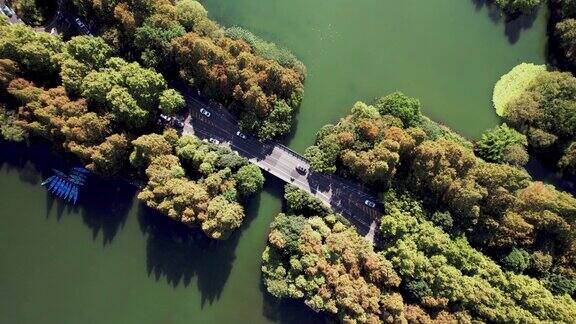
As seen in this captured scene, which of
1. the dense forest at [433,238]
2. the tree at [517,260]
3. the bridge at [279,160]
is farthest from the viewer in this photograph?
the bridge at [279,160]

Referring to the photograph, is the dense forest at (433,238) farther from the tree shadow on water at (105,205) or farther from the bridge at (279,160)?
the tree shadow on water at (105,205)

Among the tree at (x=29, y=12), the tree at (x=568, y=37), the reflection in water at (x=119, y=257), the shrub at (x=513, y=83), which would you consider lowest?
the reflection in water at (x=119, y=257)

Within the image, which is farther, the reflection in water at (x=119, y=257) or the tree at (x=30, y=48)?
the reflection in water at (x=119, y=257)

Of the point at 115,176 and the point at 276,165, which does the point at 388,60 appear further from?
the point at 115,176

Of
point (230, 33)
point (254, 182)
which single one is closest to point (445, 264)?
point (254, 182)

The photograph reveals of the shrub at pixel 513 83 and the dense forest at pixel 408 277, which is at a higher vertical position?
the shrub at pixel 513 83

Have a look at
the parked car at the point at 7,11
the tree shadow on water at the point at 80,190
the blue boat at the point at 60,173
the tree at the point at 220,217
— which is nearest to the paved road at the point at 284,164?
the tree at the point at 220,217

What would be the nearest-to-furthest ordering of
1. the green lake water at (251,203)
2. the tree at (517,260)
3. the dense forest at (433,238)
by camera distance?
the dense forest at (433,238) → the tree at (517,260) → the green lake water at (251,203)

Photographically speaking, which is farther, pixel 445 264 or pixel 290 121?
pixel 290 121
